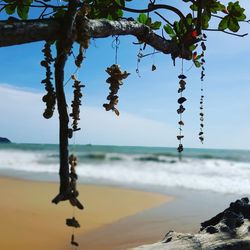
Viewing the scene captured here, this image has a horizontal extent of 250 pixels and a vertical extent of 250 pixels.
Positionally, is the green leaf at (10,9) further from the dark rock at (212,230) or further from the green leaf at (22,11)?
the dark rock at (212,230)

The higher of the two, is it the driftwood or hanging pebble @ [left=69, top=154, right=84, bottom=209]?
hanging pebble @ [left=69, top=154, right=84, bottom=209]

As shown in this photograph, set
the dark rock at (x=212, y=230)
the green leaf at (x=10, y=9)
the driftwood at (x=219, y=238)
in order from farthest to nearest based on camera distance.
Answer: the dark rock at (x=212, y=230)
the driftwood at (x=219, y=238)
the green leaf at (x=10, y=9)

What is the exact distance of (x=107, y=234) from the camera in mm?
7457

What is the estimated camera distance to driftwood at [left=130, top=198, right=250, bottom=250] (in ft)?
13.6

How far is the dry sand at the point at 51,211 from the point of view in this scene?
6.86 m

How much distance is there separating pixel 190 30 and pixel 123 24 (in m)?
0.59

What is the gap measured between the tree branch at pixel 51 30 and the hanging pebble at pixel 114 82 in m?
0.15

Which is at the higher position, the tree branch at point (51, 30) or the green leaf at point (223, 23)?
the green leaf at point (223, 23)

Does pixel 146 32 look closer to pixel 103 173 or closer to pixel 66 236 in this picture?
pixel 66 236

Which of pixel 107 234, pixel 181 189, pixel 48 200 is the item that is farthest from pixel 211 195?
pixel 107 234

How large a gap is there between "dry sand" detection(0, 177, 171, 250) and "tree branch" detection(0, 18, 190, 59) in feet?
15.8

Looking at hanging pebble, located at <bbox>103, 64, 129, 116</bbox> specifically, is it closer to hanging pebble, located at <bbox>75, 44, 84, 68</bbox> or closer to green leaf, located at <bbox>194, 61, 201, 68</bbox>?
hanging pebble, located at <bbox>75, 44, 84, 68</bbox>

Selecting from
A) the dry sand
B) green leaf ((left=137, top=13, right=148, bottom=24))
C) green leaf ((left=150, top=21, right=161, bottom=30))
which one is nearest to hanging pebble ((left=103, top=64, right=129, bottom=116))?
green leaf ((left=137, top=13, right=148, bottom=24))

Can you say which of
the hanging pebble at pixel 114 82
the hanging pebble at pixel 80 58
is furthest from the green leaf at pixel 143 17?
the hanging pebble at pixel 80 58
